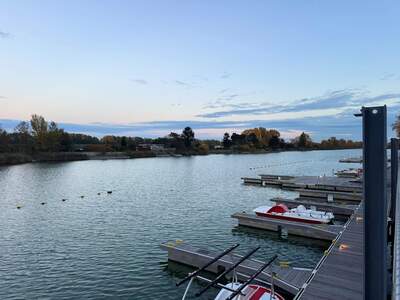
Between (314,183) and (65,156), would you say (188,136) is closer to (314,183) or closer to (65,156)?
(65,156)

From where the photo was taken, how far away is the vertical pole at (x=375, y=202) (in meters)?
4.23

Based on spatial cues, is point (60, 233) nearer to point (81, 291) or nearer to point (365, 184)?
point (81, 291)

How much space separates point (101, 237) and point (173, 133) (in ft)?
510

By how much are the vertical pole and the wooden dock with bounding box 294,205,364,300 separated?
404cm

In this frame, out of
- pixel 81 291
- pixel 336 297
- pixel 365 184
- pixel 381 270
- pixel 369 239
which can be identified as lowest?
pixel 81 291

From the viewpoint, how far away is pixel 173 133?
17588 cm

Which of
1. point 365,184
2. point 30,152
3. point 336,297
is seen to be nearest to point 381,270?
point 365,184

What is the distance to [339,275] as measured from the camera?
1134cm

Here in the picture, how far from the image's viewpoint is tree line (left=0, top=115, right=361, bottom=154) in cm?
11238

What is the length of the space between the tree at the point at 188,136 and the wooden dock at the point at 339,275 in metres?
152

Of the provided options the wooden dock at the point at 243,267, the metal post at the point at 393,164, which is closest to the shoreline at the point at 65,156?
the wooden dock at the point at 243,267

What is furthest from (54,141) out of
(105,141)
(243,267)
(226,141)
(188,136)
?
(243,267)

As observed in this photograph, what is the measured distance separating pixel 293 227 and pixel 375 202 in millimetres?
17492

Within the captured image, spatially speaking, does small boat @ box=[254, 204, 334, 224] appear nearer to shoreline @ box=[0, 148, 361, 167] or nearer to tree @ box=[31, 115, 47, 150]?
shoreline @ box=[0, 148, 361, 167]
